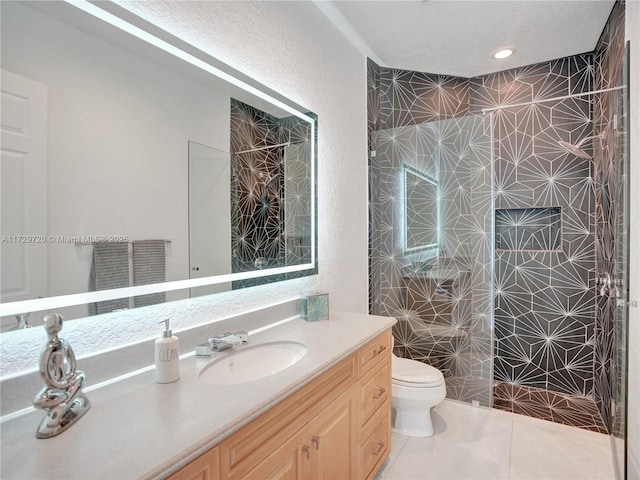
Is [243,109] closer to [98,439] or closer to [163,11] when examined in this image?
[163,11]

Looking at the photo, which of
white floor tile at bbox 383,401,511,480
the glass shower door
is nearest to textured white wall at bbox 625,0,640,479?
the glass shower door

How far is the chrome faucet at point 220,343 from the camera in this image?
1.28 meters

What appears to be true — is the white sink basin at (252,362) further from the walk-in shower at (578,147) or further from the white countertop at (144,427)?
the walk-in shower at (578,147)

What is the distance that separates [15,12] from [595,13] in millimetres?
2922

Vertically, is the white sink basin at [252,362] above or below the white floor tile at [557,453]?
above

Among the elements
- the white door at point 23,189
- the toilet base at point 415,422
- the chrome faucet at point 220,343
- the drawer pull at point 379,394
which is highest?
the white door at point 23,189

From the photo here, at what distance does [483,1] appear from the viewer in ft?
6.67

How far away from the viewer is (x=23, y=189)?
0.89 m

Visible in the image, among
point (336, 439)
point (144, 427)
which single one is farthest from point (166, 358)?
point (336, 439)

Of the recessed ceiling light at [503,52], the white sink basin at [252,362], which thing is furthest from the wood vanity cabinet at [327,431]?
the recessed ceiling light at [503,52]

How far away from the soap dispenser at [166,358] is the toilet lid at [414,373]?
1.49 metres

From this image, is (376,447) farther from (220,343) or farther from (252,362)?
(220,343)

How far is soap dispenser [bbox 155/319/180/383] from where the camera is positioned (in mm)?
1049

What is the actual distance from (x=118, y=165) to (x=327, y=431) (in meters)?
1.18
